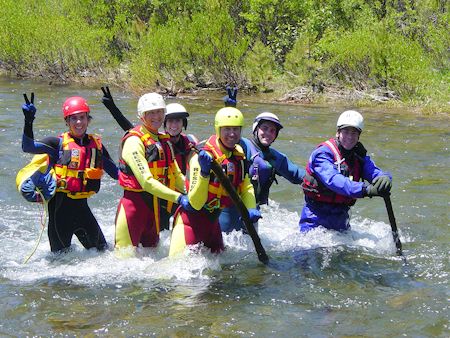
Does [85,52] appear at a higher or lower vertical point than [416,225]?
higher

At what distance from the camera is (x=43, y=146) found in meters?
6.82

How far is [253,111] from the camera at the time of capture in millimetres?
20172

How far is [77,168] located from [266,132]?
2088 mm

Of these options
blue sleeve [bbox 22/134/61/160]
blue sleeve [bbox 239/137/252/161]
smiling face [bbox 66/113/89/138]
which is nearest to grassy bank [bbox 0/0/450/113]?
blue sleeve [bbox 239/137/252/161]

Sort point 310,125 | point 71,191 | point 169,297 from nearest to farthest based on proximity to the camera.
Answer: point 169,297
point 71,191
point 310,125

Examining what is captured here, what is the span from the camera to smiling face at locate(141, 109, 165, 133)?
6.64 m

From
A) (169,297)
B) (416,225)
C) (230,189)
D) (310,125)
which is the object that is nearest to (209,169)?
(230,189)

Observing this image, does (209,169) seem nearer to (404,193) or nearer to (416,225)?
(416,225)

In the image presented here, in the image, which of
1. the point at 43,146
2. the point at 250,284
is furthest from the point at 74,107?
the point at 250,284

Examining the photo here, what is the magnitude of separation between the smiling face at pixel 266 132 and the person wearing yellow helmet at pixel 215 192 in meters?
0.91

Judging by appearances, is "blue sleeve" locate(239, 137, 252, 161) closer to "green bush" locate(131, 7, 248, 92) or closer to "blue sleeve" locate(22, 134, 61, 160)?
"blue sleeve" locate(22, 134, 61, 160)

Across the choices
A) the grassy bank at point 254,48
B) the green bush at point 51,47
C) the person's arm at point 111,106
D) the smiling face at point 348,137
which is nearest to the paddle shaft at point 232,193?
the smiling face at point 348,137

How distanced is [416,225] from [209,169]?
15.1 ft

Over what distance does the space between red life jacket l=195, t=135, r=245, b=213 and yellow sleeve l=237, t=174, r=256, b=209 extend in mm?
46
